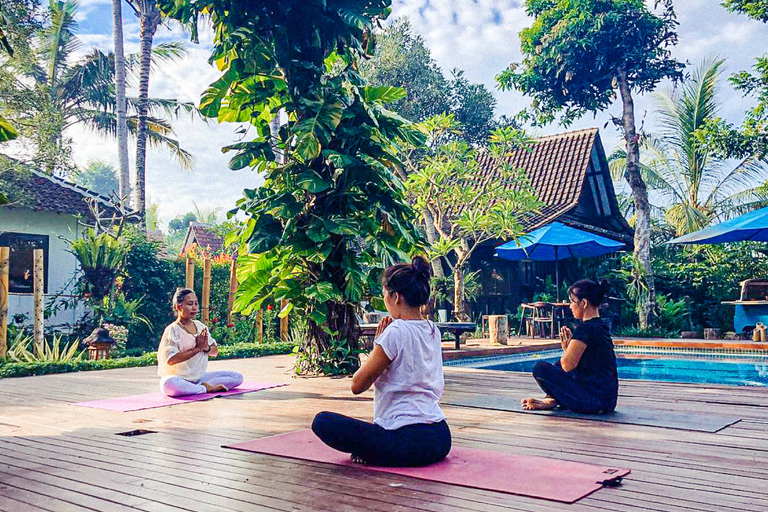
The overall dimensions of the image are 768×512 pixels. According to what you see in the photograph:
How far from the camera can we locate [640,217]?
15.8 meters

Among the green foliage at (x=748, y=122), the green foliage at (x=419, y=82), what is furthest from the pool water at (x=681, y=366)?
the green foliage at (x=419, y=82)

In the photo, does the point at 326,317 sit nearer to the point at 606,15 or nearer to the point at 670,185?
the point at 606,15

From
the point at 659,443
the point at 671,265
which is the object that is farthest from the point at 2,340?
the point at 671,265

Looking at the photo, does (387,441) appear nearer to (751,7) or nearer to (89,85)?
(751,7)

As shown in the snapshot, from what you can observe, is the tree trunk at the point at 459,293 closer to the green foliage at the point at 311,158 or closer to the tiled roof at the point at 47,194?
the green foliage at the point at 311,158

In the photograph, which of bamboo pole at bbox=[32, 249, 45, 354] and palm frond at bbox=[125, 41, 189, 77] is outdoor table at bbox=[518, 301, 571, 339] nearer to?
bamboo pole at bbox=[32, 249, 45, 354]

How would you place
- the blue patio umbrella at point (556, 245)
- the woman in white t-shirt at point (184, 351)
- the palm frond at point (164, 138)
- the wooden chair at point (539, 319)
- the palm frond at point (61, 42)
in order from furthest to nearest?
1. the palm frond at point (164, 138)
2. the palm frond at point (61, 42)
3. the wooden chair at point (539, 319)
4. the blue patio umbrella at point (556, 245)
5. the woman in white t-shirt at point (184, 351)

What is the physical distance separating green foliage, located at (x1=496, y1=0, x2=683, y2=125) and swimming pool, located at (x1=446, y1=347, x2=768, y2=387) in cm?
757

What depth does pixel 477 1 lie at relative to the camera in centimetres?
1523

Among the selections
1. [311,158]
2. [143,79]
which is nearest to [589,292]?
[311,158]

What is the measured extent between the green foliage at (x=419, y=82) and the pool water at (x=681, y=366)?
1300 cm

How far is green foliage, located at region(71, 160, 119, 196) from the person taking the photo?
2707 inches

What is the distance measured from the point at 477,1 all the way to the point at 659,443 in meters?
13.2

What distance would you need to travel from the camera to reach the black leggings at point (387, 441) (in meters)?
3.24
